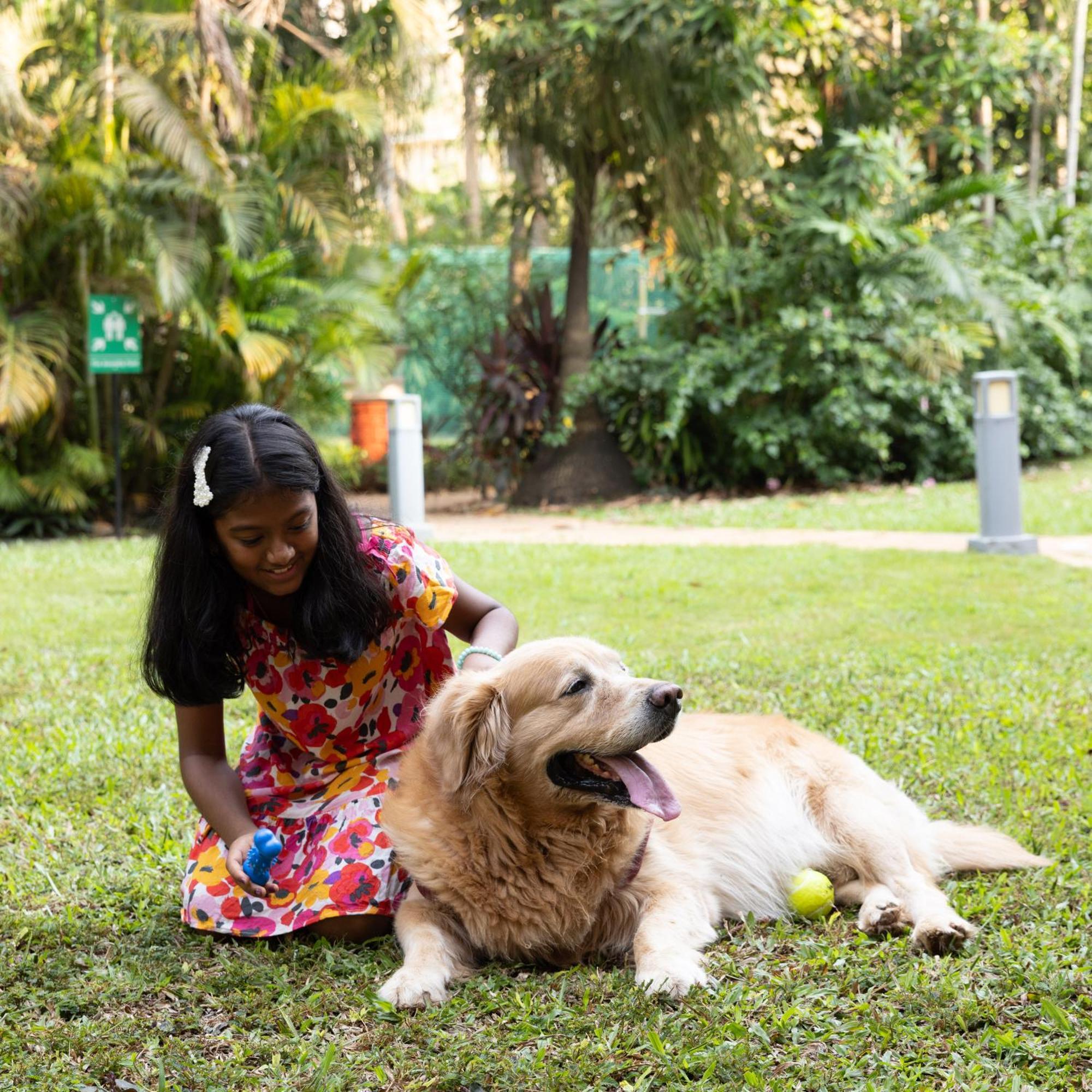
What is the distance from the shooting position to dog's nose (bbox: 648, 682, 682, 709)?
2965 mm

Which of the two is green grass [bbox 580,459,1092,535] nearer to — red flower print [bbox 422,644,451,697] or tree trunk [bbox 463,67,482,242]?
tree trunk [bbox 463,67,482,242]

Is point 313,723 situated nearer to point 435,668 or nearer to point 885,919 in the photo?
point 435,668

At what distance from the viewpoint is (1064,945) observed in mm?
3133

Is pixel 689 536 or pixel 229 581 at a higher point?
pixel 229 581

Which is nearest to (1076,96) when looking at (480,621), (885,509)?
(885,509)

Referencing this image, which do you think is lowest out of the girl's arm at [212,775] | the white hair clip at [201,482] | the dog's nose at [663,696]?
the girl's arm at [212,775]

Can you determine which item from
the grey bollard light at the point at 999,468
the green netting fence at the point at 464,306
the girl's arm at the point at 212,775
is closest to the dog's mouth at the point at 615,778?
the girl's arm at the point at 212,775

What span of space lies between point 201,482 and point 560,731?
1.11m

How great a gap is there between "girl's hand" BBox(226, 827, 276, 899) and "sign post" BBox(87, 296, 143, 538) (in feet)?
33.8

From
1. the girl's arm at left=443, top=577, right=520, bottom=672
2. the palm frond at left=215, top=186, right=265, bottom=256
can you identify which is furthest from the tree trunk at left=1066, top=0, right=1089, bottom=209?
the girl's arm at left=443, top=577, right=520, bottom=672

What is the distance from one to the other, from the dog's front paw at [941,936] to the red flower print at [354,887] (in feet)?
4.61

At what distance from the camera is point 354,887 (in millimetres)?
3391

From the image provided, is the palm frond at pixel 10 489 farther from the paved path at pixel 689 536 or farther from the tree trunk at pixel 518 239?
the tree trunk at pixel 518 239

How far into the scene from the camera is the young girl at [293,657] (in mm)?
3289
